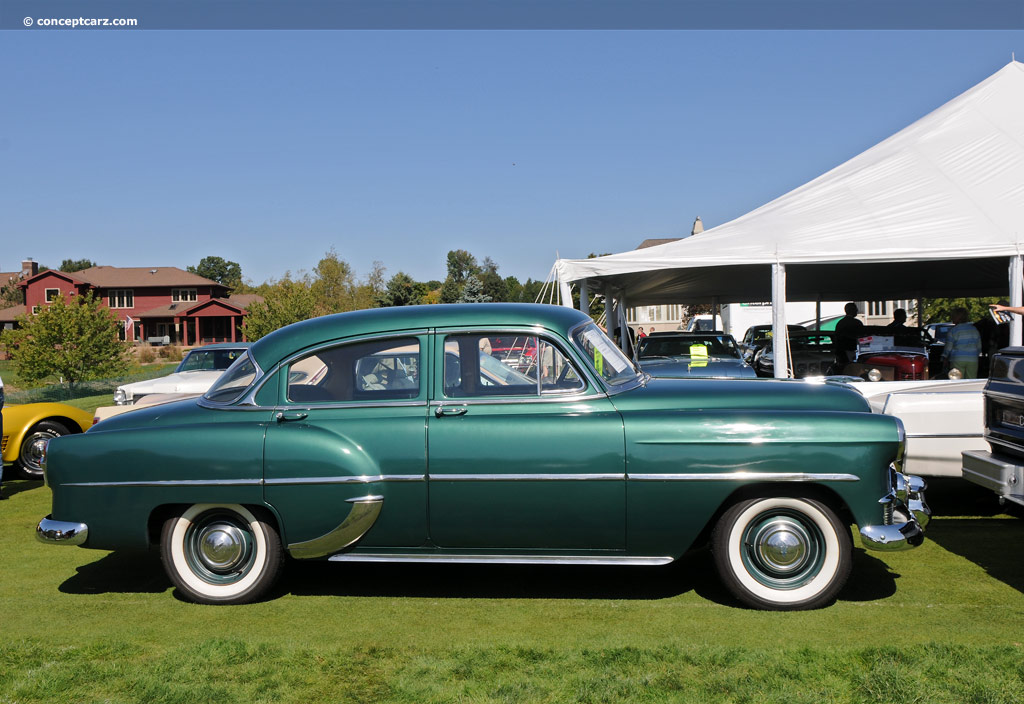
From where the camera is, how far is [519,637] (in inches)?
173

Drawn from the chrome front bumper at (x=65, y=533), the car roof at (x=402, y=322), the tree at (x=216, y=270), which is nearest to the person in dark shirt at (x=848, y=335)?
the car roof at (x=402, y=322)

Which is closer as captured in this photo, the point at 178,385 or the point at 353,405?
the point at 353,405

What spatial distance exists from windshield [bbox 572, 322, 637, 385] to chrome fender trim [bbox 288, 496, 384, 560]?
142 centimetres

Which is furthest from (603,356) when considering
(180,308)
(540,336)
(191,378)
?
(180,308)

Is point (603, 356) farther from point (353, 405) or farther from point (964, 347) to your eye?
point (964, 347)

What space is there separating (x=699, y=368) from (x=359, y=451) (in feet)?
25.4

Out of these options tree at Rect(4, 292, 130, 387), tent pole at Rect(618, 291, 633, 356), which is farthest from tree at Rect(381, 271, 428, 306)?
tent pole at Rect(618, 291, 633, 356)

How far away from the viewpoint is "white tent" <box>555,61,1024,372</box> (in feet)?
40.0

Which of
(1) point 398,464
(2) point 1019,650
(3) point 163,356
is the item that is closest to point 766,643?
(2) point 1019,650

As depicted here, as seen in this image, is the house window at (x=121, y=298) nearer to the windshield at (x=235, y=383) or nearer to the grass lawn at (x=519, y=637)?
the grass lawn at (x=519, y=637)

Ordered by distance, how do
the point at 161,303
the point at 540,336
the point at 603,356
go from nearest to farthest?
the point at 540,336 < the point at 603,356 < the point at 161,303

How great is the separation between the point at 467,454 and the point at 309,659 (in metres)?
1.31

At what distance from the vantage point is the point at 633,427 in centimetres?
462

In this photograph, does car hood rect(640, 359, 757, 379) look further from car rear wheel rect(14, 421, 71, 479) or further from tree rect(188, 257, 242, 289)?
tree rect(188, 257, 242, 289)
